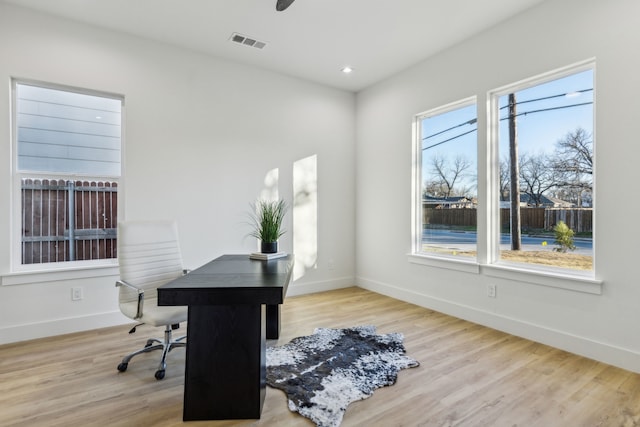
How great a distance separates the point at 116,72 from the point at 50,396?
9.37 ft

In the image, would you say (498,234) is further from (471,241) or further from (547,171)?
(547,171)

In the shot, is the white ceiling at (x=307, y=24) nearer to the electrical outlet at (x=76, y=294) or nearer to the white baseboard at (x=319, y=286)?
the electrical outlet at (x=76, y=294)

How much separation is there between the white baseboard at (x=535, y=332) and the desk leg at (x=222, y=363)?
2.44 m

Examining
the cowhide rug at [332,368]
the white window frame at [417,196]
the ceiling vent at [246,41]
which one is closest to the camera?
the cowhide rug at [332,368]

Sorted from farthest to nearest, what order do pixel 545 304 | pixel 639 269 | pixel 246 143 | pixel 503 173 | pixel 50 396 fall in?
pixel 246 143
pixel 503 173
pixel 545 304
pixel 639 269
pixel 50 396

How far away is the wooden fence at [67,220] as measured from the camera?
3.02 metres

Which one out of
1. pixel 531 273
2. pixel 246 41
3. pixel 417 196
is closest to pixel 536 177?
pixel 531 273

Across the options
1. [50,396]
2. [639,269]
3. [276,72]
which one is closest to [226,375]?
[50,396]

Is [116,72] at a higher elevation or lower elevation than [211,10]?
→ lower

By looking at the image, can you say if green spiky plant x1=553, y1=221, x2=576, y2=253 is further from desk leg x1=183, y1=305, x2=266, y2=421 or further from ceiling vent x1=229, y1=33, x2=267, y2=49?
ceiling vent x1=229, y1=33, x2=267, y2=49

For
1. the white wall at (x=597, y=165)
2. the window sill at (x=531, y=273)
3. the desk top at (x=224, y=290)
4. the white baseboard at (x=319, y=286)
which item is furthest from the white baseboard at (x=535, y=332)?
the desk top at (x=224, y=290)

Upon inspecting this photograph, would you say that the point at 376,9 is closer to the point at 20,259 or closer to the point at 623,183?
the point at 623,183

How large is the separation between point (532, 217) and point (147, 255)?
11.2ft

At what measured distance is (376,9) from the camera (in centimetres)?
293
